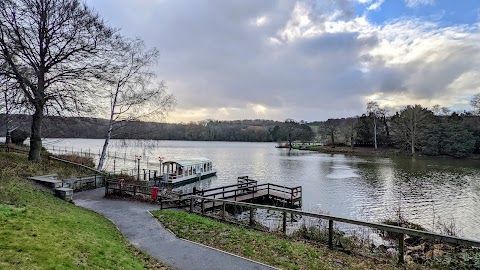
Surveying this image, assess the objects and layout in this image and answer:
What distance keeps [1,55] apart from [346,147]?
86.4 metres

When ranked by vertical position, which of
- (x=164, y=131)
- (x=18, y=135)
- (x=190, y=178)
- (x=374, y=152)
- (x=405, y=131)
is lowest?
(x=190, y=178)

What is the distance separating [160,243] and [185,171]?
918 inches

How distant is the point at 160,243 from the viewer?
30.1ft

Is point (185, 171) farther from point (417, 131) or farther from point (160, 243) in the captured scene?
point (417, 131)

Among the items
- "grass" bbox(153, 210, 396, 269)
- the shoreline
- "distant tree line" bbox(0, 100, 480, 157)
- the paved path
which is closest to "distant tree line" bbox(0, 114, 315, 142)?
"distant tree line" bbox(0, 100, 480, 157)

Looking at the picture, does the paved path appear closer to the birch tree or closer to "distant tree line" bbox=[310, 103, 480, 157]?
"distant tree line" bbox=[310, 103, 480, 157]

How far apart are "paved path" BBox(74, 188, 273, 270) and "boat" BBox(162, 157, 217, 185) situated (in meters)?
15.0

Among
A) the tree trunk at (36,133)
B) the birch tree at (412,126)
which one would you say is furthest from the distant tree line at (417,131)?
the tree trunk at (36,133)

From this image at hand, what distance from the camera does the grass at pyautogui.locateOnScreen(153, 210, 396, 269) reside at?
298 inches

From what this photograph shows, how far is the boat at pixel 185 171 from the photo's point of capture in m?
30.2

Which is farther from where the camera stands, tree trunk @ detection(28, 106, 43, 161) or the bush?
the bush

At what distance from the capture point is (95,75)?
19.9 metres

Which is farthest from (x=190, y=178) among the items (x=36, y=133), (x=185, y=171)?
(x=36, y=133)

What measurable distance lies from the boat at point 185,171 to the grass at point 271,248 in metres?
19.3
